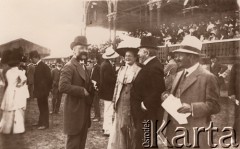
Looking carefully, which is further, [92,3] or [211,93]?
[92,3]

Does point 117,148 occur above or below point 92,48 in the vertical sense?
below

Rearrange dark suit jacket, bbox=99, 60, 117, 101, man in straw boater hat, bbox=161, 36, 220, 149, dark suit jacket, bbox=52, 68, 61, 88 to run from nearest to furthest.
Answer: man in straw boater hat, bbox=161, 36, 220, 149
dark suit jacket, bbox=99, 60, 117, 101
dark suit jacket, bbox=52, 68, 61, 88

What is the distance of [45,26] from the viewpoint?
3.04 meters

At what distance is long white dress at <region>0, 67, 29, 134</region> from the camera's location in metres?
2.96

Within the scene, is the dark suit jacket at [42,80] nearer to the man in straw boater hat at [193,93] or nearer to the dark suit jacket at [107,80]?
the dark suit jacket at [107,80]

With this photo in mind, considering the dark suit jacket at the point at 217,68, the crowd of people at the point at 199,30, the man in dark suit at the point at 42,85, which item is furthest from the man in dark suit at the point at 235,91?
the man in dark suit at the point at 42,85

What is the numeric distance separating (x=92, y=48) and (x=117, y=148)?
3.82 feet

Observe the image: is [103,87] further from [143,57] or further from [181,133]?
[181,133]

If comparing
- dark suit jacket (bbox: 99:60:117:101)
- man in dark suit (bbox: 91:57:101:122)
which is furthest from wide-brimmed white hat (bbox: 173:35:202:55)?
man in dark suit (bbox: 91:57:101:122)

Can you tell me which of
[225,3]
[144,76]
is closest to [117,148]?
[144,76]

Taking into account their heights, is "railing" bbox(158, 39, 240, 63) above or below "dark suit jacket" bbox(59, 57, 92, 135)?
above

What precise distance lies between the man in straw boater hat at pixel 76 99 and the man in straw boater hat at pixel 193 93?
69 cm

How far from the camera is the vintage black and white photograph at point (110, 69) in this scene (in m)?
2.45

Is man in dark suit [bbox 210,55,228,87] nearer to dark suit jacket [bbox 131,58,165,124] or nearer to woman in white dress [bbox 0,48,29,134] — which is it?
dark suit jacket [bbox 131,58,165,124]
